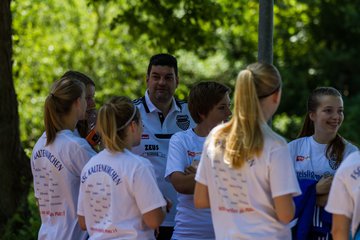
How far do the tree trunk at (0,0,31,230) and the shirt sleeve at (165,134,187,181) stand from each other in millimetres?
3907

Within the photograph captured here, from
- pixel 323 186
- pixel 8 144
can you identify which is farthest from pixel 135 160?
pixel 8 144

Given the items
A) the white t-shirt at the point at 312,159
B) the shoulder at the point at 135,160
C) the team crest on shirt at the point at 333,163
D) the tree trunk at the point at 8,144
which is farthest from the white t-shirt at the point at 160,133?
the tree trunk at the point at 8,144

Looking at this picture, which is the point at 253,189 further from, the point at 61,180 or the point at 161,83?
the point at 161,83

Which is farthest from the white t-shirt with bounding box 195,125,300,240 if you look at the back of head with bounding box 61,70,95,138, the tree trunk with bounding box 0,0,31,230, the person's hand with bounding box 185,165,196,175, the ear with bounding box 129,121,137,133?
the tree trunk with bounding box 0,0,31,230

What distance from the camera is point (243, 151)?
4.34 m

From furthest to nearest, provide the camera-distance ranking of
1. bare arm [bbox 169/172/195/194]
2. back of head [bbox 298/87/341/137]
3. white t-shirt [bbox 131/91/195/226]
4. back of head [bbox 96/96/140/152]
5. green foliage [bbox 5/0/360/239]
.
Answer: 1. green foliage [bbox 5/0/360/239]
2. white t-shirt [bbox 131/91/195/226]
3. back of head [bbox 298/87/341/137]
4. bare arm [bbox 169/172/195/194]
5. back of head [bbox 96/96/140/152]

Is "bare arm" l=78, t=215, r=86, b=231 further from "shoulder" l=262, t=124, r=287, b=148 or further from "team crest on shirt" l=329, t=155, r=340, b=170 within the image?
"team crest on shirt" l=329, t=155, r=340, b=170

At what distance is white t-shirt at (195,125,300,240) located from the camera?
4.30 metres

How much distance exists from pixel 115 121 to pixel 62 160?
642 millimetres

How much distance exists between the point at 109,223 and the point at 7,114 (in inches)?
178

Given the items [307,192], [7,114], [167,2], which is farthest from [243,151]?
[167,2]

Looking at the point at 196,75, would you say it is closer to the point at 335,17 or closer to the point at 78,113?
the point at 335,17

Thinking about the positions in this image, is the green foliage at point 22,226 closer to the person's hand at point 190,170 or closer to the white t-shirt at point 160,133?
the white t-shirt at point 160,133

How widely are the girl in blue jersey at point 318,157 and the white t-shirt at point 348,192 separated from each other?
2.10ft
